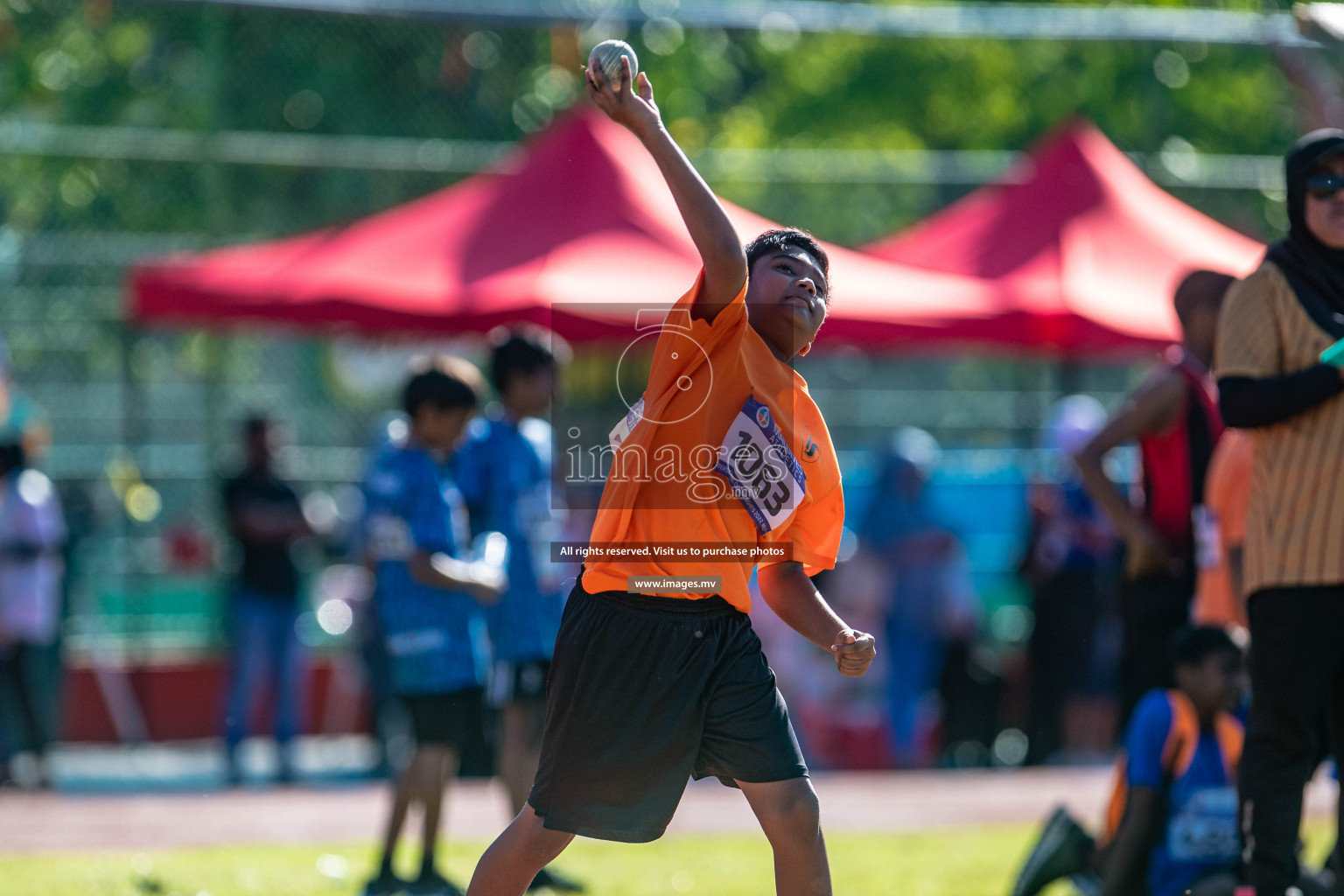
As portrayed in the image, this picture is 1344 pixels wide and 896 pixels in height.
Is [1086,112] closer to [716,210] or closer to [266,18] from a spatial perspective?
[266,18]

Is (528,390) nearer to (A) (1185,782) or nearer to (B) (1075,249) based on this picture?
(A) (1185,782)

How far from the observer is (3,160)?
1036 centimetres

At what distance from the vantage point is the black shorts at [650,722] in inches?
145

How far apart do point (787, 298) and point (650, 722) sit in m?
0.97

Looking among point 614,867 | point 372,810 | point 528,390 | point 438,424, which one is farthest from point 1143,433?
point 372,810

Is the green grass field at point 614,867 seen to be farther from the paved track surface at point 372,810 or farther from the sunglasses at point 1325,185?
the sunglasses at point 1325,185

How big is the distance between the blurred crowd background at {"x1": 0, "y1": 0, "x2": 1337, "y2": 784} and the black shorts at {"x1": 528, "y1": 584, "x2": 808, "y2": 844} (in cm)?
566

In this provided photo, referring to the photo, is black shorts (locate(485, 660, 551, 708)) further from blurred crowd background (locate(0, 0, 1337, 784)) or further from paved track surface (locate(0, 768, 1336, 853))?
blurred crowd background (locate(0, 0, 1337, 784))

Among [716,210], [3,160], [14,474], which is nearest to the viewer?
[716,210]

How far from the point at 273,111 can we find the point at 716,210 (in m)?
8.85

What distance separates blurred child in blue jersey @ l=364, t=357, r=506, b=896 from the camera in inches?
235

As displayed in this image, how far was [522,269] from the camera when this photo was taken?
Result: 859cm

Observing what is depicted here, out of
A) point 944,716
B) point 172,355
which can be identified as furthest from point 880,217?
point 172,355

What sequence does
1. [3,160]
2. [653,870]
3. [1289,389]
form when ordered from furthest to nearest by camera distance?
1. [3,160]
2. [653,870]
3. [1289,389]
